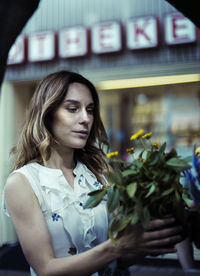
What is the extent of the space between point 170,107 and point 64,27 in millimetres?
2146

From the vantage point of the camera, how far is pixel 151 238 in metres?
0.99

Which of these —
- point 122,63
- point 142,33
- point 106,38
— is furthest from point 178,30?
point 106,38

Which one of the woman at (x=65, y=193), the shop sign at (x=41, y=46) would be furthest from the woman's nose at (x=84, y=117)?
the shop sign at (x=41, y=46)

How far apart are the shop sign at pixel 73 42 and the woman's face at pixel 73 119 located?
341 cm

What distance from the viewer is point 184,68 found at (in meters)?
4.61

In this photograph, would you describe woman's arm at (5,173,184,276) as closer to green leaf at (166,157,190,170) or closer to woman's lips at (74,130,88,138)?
green leaf at (166,157,190,170)

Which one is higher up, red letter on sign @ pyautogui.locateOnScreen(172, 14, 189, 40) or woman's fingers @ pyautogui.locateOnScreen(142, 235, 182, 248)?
red letter on sign @ pyautogui.locateOnScreen(172, 14, 189, 40)

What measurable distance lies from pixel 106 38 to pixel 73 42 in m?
0.53

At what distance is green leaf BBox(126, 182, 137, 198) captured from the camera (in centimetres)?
92

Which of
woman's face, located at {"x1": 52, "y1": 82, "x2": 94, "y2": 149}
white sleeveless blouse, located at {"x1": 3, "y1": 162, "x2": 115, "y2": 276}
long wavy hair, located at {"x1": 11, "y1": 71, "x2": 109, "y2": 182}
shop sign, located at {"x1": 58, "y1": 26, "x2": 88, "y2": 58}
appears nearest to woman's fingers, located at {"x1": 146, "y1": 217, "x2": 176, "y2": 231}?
white sleeveless blouse, located at {"x1": 3, "y1": 162, "x2": 115, "y2": 276}

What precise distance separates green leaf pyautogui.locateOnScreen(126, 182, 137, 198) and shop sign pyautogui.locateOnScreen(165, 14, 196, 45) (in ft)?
13.1

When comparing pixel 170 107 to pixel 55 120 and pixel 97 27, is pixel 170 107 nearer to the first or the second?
pixel 97 27

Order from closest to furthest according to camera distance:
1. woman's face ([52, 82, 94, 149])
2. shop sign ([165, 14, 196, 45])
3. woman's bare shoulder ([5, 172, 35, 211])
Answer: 1. woman's bare shoulder ([5, 172, 35, 211])
2. woman's face ([52, 82, 94, 149])
3. shop sign ([165, 14, 196, 45])

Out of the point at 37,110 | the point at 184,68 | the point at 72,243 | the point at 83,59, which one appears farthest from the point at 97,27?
the point at 72,243
